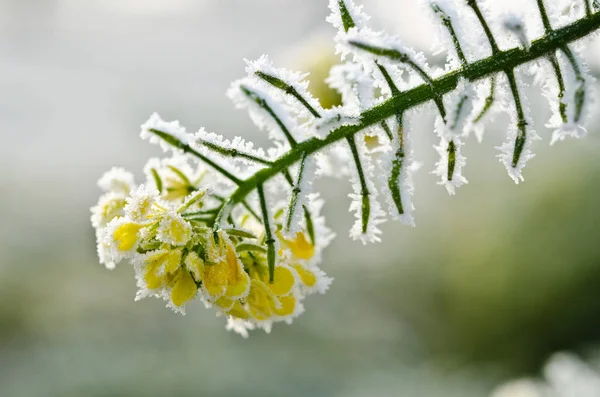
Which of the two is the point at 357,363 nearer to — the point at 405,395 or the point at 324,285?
the point at 405,395

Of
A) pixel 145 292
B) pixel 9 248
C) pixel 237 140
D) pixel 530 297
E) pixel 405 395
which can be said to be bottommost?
pixel 145 292

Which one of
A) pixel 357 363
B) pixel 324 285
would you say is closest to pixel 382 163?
pixel 324 285

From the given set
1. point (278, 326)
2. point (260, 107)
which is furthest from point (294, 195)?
point (278, 326)

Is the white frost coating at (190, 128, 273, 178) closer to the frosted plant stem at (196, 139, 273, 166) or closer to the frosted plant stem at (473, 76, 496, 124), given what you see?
the frosted plant stem at (196, 139, 273, 166)

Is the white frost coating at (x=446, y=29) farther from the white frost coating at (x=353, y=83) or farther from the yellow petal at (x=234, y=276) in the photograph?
the yellow petal at (x=234, y=276)

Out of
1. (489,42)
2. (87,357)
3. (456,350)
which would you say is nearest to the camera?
(489,42)

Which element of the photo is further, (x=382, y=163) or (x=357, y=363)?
(x=357, y=363)

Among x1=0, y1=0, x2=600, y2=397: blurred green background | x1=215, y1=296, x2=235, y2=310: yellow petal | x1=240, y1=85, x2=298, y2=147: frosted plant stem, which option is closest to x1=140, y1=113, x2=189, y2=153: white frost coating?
x1=240, y1=85, x2=298, y2=147: frosted plant stem

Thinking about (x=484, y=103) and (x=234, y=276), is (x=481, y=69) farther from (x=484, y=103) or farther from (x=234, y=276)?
(x=234, y=276)
